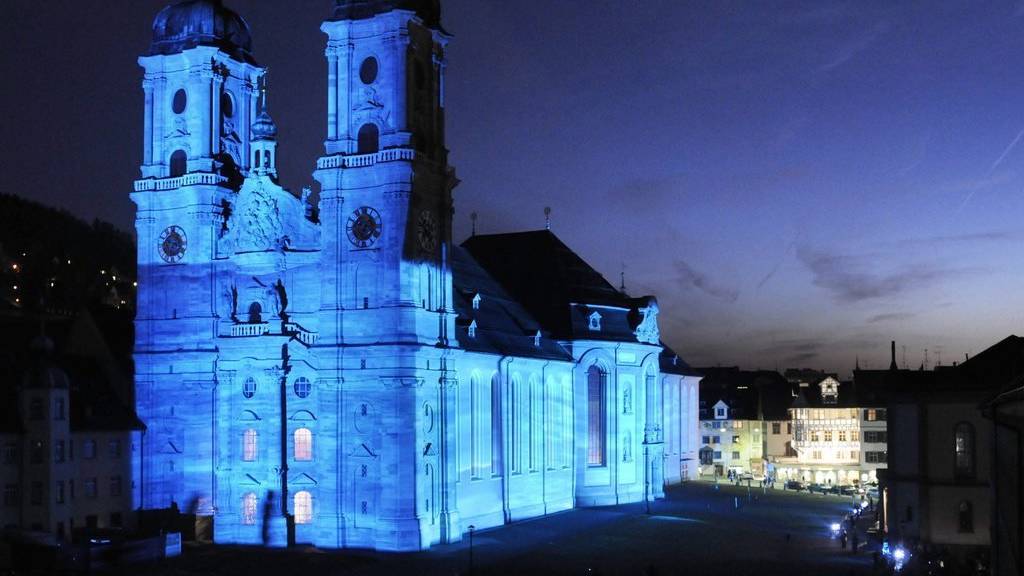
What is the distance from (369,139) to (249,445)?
50.8 ft

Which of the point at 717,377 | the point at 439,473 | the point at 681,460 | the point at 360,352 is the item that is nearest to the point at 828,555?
the point at 439,473

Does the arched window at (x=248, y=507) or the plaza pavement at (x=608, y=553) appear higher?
the arched window at (x=248, y=507)

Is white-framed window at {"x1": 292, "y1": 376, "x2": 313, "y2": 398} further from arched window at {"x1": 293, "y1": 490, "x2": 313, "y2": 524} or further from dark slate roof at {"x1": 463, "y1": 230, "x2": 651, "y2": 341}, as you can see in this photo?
dark slate roof at {"x1": 463, "y1": 230, "x2": 651, "y2": 341}

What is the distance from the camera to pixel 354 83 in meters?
60.7

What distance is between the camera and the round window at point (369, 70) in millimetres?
60531

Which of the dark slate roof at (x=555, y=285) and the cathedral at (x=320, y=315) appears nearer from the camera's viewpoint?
the cathedral at (x=320, y=315)

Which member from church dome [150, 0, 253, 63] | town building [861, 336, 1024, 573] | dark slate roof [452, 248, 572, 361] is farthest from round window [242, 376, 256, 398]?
town building [861, 336, 1024, 573]

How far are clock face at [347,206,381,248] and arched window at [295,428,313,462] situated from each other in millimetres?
9083

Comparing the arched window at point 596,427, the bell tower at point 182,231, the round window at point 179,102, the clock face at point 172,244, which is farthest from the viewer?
the arched window at point 596,427

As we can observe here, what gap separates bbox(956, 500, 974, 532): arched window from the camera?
53.2m

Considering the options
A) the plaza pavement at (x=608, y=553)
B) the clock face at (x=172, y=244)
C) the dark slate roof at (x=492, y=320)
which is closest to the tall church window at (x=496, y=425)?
the dark slate roof at (x=492, y=320)

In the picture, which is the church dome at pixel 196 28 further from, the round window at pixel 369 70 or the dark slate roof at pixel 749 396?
the dark slate roof at pixel 749 396

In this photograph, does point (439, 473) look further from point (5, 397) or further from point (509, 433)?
point (5, 397)

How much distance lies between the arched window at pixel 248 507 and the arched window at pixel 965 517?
31201 millimetres
